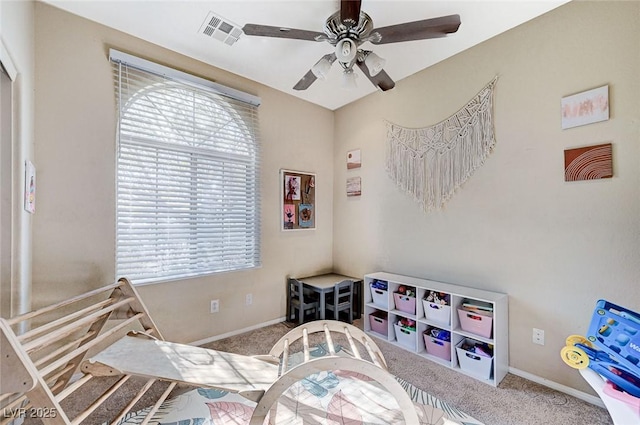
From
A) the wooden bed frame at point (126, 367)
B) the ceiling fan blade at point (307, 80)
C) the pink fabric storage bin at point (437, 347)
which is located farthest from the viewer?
the pink fabric storage bin at point (437, 347)

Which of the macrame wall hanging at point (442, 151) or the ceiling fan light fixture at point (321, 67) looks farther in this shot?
the macrame wall hanging at point (442, 151)

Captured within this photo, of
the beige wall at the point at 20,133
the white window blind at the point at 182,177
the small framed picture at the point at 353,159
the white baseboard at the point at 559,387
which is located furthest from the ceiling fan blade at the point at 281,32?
the white baseboard at the point at 559,387

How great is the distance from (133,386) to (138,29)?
264 cm

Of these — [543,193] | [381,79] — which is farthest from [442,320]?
[381,79]

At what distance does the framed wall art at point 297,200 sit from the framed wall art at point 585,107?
92.7 inches

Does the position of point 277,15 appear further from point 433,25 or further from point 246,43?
point 433,25

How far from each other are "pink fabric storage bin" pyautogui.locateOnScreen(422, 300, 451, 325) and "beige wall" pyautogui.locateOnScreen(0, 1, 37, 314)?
2.76 meters

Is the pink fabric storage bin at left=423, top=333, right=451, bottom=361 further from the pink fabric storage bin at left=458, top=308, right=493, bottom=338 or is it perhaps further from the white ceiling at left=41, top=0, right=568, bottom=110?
the white ceiling at left=41, top=0, right=568, bottom=110

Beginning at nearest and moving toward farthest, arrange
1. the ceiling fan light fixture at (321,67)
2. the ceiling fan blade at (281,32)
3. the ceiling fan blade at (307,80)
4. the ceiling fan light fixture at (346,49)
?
the ceiling fan blade at (281,32) → the ceiling fan light fixture at (346,49) → the ceiling fan light fixture at (321,67) → the ceiling fan blade at (307,80)

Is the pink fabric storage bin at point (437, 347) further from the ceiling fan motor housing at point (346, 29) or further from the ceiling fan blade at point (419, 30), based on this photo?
the ceiling fan motor housing at point (346, 29)

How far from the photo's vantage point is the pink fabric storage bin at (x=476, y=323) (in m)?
2.06

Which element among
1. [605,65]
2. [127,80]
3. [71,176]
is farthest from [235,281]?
[605,65]

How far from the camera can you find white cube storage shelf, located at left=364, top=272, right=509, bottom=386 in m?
2.03

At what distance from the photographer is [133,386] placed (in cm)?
193
